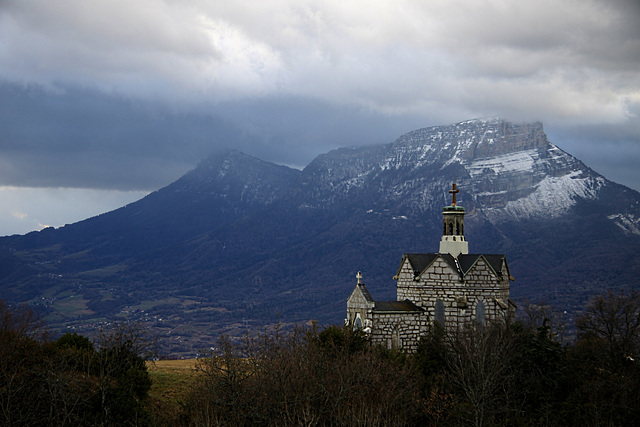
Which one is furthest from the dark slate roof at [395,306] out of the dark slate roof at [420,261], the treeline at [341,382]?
the dark slate roof at [420,261]

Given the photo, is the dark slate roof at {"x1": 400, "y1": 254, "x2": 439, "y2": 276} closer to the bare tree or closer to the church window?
the church window

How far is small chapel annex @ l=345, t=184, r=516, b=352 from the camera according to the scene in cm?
5612

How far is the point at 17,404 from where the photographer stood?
39.8 meters

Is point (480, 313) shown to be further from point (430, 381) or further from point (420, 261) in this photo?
point (430, 381)

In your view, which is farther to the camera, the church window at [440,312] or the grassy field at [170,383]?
the church window at [440,312]

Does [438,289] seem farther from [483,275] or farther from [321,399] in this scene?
[321,399]

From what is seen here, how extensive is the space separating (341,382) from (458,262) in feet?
70.7

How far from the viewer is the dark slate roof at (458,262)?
5791 cm

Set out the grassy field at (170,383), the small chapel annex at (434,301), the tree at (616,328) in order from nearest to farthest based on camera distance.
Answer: the grassy field at (170,383)
the tree at (616,328)
the small chapel annex at (434,301)

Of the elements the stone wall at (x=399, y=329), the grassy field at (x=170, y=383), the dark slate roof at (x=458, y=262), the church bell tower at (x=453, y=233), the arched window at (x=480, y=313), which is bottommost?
the grassy field at (x=170, y=383)

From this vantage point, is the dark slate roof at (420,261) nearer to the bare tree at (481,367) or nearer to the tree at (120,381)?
the bare tree at (481,367)

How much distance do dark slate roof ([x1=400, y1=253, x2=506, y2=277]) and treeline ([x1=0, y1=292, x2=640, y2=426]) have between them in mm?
4901

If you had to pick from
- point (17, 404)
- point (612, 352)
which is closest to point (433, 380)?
point (612, 352)

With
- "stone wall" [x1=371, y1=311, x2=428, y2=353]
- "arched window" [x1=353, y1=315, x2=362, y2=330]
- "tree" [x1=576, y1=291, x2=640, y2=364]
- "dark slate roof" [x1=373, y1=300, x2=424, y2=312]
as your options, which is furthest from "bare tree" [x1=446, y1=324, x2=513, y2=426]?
"tree" [x1=576, y1=291, x2=640, y2=364]
